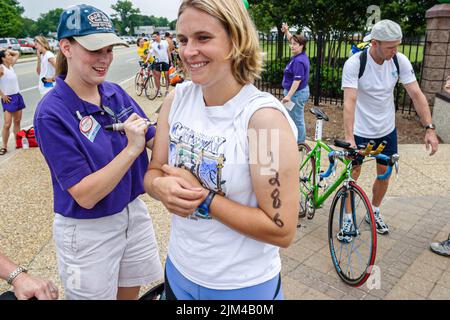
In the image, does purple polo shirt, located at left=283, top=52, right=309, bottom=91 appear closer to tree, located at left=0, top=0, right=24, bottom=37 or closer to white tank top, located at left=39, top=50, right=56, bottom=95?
white tank top, located at left=39, top=50, right=56, bottom=95

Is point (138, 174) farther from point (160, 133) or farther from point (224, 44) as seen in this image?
point (224, 44)

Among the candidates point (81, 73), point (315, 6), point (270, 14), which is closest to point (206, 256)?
point (81, 73)

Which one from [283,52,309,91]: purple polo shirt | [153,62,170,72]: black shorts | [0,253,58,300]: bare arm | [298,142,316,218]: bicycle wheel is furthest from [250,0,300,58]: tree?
[0,253,58,300]: bare arm

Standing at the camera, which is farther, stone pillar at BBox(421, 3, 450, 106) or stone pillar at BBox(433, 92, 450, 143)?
stone pillar at BBox(421, 3, 450, 106)

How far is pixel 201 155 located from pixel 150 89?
12.4 meters

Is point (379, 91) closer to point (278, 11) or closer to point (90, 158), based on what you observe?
point (90, 158)

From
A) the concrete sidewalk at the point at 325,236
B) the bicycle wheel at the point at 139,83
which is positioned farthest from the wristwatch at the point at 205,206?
the bicycle wheel at the point at 139,83

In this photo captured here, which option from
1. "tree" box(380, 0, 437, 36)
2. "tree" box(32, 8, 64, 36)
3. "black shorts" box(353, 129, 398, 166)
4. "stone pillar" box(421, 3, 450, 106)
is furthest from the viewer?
"tree" box(32, 8, 64, 36)

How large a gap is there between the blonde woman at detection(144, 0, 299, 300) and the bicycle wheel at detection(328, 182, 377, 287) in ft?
5.77

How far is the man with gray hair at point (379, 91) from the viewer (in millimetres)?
3471

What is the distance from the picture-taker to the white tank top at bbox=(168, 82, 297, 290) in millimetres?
1368

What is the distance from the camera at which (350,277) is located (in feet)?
10.5

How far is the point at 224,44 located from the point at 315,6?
12.3 meters

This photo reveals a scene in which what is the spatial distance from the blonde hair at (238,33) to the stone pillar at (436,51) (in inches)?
306
